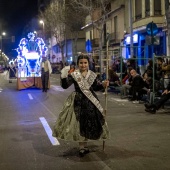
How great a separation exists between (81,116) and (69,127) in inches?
11.0

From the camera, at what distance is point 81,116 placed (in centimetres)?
685

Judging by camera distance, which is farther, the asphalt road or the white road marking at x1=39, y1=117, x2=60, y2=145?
the white road marking at x1=39, y1=117, x2=60, y2=145

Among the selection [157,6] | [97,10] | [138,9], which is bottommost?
[157,6]

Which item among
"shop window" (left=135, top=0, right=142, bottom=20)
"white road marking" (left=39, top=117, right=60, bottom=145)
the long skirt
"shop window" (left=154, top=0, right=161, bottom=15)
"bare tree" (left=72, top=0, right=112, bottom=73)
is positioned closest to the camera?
the long skirt

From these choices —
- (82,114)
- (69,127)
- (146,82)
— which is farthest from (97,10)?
(69,127)

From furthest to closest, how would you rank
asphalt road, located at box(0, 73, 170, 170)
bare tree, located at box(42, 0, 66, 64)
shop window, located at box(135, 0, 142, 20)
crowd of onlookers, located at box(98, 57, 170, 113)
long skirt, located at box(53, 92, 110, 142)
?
bare tree, located at box(42, 0, 66, 64), shop window, located at box(135, 0, 142, 20), crowd of onlookers, located at box(98, 57, 170, 113), long skirt, located at box(53, 92, 110, 142), asphalt road, located at box(0, 73, 170, 170)

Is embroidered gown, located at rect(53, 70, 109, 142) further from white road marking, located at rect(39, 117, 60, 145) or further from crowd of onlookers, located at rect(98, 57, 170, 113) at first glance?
crowd of onlookers, located at rect(98, 57, 170, 113)

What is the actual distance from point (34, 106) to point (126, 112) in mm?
3788

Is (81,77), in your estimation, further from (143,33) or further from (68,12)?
(68,12)

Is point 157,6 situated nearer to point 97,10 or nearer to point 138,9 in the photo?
point 138,9

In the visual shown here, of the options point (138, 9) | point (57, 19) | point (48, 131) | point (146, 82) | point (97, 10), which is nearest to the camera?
point (48, 131)

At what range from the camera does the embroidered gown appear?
678cm

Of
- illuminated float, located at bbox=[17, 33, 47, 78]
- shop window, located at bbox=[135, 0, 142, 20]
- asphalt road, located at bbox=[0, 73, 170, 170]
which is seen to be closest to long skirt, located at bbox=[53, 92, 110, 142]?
asphalt road, located at bbox=[0, 73, 170, 170]

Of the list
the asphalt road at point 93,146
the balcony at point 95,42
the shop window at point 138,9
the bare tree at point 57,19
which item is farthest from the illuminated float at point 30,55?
the bare tree at point 57,19
